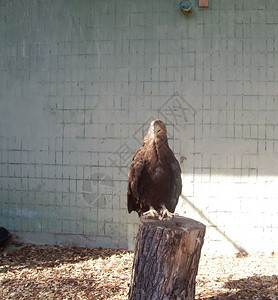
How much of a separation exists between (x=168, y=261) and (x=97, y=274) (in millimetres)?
1544

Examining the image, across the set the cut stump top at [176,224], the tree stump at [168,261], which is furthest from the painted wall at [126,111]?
the tree stump at [168,261]

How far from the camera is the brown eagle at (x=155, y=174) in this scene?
3531 millimetres

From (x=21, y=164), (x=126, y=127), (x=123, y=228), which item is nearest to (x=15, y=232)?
(x=21, y=164)

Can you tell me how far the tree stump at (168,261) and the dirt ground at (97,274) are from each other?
0.65 meters

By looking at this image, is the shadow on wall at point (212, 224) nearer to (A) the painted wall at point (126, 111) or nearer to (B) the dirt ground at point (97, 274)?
(A) the painted wall at point (126, 111)

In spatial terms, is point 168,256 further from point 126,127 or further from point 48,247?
point 48,247

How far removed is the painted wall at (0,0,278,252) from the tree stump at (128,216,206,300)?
78.5 inches

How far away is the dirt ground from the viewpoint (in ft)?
11.2

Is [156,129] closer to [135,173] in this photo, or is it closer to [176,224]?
[135,173]

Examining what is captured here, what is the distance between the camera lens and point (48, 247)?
4957 millimetres

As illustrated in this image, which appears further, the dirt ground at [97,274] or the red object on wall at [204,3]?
the red object on wall at [204,3]

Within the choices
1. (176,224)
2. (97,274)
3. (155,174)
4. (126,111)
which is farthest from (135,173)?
(126,111)

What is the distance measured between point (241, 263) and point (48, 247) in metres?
2.56

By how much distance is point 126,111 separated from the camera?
4852 millimetres
